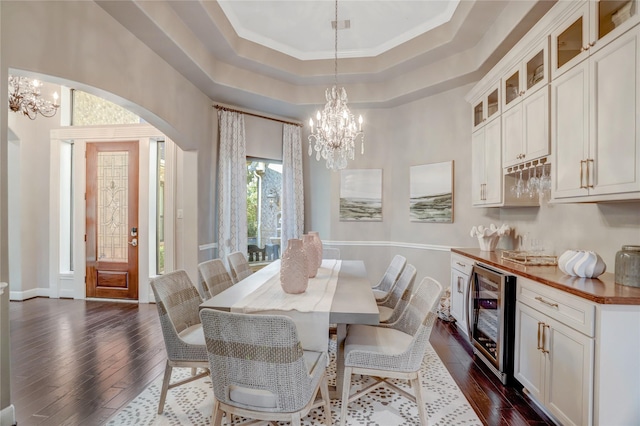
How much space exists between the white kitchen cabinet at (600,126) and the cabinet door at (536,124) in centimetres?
9

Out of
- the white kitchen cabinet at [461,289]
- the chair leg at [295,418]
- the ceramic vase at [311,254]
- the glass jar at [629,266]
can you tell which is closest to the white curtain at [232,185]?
the ceramic vase at [311,254]

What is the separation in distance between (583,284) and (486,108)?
7.81 feet

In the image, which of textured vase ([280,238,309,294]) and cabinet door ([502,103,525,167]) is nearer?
textured vase ([280,238,309,294])

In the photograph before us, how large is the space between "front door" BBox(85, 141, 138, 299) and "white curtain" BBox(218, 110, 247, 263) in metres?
1.35

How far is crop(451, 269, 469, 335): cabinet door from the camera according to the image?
3461 millimetres

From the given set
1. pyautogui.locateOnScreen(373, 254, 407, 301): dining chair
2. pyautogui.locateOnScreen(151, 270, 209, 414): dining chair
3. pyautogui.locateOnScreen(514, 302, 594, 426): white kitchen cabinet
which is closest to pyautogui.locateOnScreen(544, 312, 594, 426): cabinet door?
pyautogui.locateOnScreen(514, 302, 594, 426): white kitchen cabinet

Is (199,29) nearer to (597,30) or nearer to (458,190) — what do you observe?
(597,30)

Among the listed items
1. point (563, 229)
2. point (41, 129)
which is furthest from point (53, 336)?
point (563, 229)

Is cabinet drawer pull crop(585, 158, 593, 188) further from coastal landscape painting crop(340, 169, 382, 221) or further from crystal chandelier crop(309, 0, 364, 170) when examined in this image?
coastal landscape painting crop(340, 169, 382, 221)

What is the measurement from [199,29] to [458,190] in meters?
3.78

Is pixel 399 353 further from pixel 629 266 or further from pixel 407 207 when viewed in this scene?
pixel 407 207

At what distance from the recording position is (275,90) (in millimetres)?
4926

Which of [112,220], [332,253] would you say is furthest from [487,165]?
[112,220]

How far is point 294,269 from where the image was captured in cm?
222
